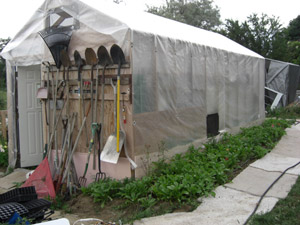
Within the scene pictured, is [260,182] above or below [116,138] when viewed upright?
below

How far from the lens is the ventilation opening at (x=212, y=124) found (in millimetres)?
7734

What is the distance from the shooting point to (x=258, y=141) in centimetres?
746

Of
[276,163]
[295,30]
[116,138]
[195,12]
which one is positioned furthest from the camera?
[295,30]

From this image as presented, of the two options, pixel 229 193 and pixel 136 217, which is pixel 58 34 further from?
pixel 229 193

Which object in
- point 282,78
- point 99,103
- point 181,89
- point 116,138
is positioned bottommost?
point 116,138

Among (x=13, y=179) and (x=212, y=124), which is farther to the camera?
(x=212, y=124)

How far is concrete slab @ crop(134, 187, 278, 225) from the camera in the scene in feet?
12.7

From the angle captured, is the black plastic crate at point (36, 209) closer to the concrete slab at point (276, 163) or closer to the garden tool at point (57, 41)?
the garden tool at point (57, 41)

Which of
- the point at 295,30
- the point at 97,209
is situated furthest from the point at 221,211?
the point at 295,30

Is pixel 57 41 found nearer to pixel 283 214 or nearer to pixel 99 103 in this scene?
pixel 99 103

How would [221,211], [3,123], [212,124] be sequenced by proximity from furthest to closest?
[3,123]
[212,124]
[221,211]

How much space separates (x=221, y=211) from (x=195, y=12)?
2611 centimetres

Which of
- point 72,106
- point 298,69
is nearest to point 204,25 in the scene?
point 298,69

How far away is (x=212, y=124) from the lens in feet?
26.0
